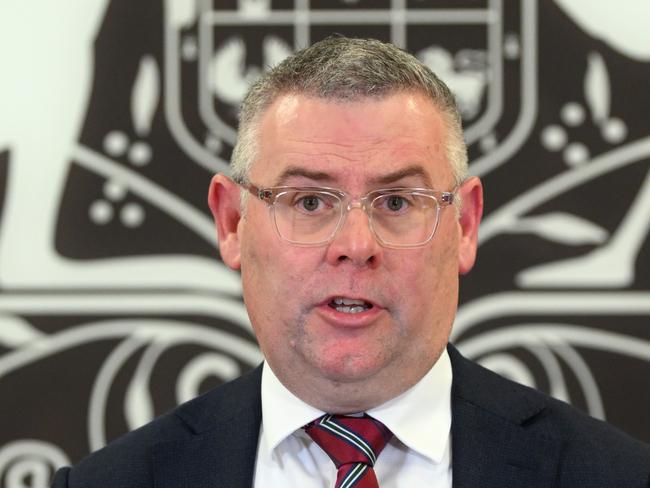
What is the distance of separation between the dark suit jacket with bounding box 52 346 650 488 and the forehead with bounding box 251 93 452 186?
483 mm

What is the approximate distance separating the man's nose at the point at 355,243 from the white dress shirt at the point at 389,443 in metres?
0.33

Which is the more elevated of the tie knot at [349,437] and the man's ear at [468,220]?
the man's ear at [468,220]

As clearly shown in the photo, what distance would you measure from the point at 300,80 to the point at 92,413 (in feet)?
5.27

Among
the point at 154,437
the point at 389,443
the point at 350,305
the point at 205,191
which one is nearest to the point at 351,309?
the point at 350,305

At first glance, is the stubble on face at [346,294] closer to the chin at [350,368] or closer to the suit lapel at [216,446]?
the chin at [350,368]

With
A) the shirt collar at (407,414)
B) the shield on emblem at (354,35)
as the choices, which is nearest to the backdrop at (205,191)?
the shield on emblem at (354,35)

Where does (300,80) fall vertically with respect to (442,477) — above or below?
above

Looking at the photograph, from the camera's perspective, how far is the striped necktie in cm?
203

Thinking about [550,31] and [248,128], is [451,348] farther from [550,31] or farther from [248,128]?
[550,31]

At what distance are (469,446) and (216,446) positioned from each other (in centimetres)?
52

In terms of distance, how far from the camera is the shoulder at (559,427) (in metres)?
2.07

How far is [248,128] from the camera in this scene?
2.21 m

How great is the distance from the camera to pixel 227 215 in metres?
2.28

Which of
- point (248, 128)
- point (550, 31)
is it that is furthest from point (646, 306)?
point (248, 128)
